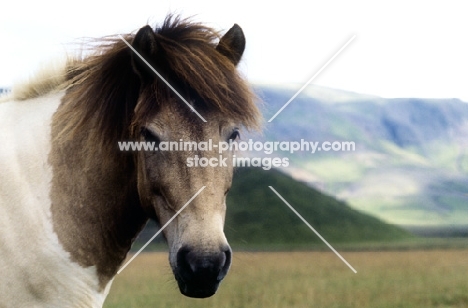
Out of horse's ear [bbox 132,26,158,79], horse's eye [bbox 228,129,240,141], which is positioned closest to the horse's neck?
horse's ear [bbox 132,26,158,79]

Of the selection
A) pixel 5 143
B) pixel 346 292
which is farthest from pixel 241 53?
pixel 346 292

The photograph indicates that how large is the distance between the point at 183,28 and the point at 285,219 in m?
59.7

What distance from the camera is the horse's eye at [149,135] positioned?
13.6ft

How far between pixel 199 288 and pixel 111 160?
4.57 ft

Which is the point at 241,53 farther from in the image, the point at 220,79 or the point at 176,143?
the point at 176,143

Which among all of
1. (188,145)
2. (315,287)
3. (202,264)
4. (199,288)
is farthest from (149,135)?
(315,287)

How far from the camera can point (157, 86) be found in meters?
4.31

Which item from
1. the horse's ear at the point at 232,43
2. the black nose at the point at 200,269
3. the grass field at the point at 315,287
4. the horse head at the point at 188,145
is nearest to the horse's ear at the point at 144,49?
the horse head at the point at 188,145

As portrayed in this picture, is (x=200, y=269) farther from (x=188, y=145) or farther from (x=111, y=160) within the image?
(x=111, y=160)

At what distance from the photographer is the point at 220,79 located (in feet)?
A: 14.4

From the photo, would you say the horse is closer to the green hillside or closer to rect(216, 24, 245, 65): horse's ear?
rect(216, 24, 245, 65): horse's ear

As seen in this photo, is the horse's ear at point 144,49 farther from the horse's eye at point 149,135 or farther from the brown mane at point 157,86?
the horse's eye at point 149,135

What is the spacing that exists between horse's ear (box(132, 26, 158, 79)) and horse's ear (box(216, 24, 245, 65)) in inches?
26.3

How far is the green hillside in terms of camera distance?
197ft
